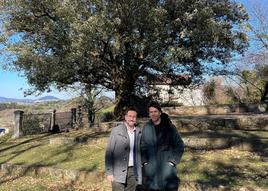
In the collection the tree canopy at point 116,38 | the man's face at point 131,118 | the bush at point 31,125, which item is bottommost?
the man's face at point 131,118

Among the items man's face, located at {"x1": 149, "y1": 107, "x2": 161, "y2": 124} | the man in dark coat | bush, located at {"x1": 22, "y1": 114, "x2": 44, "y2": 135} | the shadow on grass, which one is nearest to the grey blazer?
the man in dark coat

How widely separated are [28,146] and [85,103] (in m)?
10.6

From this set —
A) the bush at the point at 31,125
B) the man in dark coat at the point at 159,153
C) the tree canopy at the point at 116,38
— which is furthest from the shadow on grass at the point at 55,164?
the bush at the point at 31,125

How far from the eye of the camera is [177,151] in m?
5.99

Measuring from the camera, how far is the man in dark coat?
19.5 ft

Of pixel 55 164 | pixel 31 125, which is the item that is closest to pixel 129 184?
pixel 55 164

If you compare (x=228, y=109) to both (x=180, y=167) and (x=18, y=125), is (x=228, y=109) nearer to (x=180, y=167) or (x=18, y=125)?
(x=18, y=125)

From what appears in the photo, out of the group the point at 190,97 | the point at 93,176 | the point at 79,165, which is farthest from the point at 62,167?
the point at 190,97

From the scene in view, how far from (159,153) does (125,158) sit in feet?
1.62

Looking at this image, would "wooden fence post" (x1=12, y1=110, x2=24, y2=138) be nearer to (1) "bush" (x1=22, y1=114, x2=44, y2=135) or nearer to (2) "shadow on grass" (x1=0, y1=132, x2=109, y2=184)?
(1) "bush" (x1=22, y1=114, x2=44, y2=135)

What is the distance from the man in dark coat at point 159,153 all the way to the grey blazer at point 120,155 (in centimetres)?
15

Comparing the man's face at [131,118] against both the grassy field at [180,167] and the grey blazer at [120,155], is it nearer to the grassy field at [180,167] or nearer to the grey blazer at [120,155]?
the grey blazer at [120,155]

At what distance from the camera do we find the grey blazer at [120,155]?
6086mm

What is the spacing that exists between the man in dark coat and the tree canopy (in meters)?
8.19
